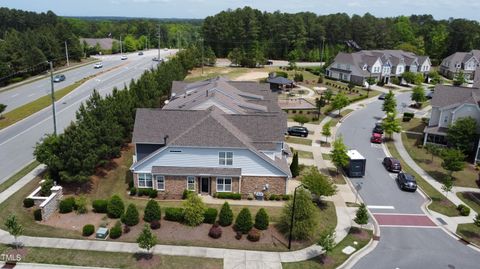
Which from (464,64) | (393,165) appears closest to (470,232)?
(393,165)

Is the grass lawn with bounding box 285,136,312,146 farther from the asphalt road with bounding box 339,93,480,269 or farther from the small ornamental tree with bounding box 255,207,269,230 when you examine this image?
the small ornamental tree with bounding box 255,207,269,230

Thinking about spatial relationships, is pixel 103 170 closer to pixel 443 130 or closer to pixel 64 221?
pixel 64 221

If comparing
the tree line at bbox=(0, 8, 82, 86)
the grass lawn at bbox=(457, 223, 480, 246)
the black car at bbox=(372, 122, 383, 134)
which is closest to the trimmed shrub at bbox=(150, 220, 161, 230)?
the grass lawn at bbox=(457, 223, 480, 246)

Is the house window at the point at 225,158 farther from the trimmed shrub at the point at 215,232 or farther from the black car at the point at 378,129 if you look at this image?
the black car at the point at 378,129

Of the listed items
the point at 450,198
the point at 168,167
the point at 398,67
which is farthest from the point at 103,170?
the point at 398,67

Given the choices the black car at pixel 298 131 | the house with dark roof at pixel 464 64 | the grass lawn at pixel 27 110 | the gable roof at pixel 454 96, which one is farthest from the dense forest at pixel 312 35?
the gable roof at pixel 454 96

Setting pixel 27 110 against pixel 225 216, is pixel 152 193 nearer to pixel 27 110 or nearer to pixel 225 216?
pixel 225 216
